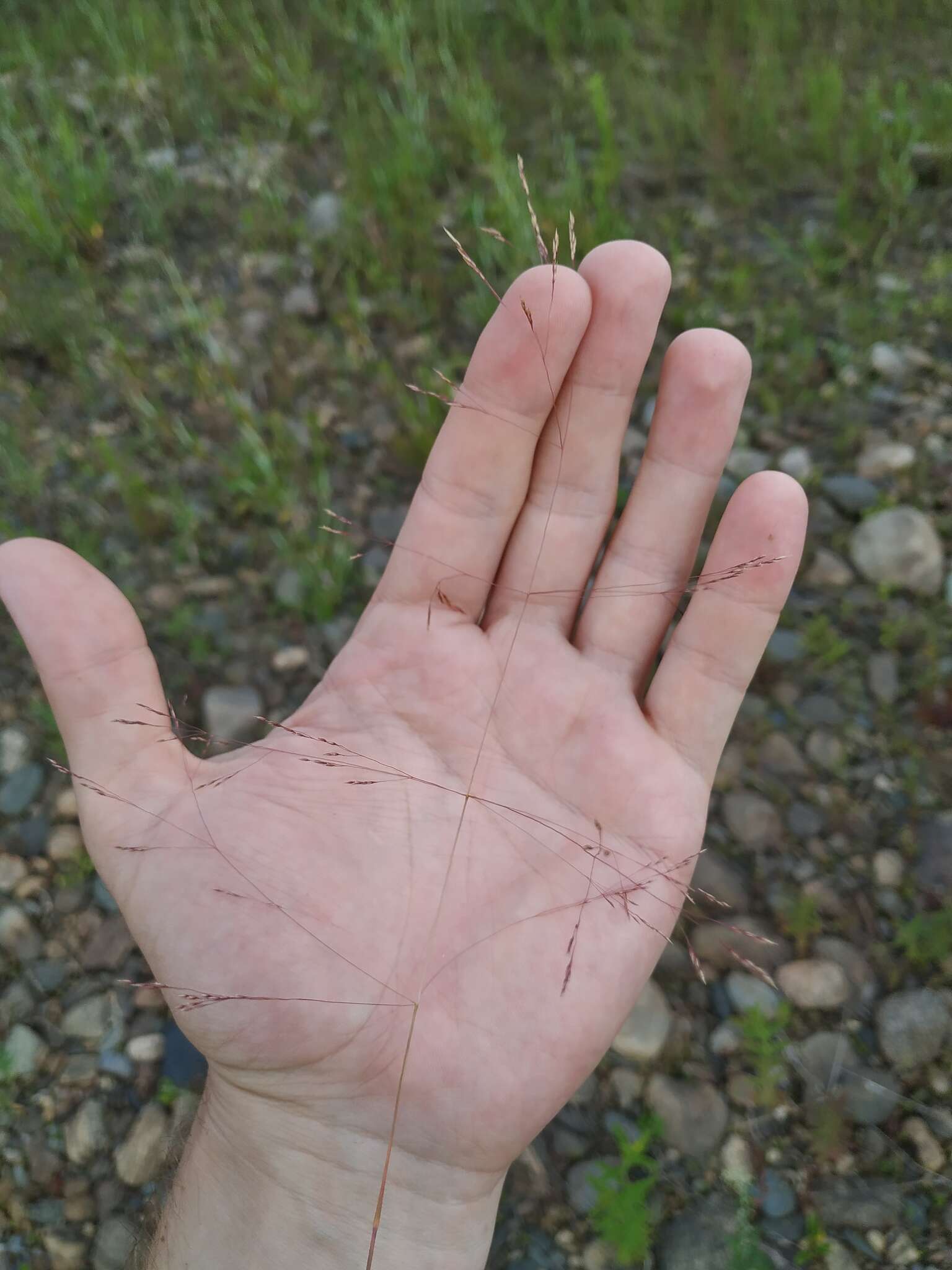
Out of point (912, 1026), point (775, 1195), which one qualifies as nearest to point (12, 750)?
point (775, 1195)

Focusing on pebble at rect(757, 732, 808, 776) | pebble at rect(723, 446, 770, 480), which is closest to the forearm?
pebble at rect(757, 732, 808, 776)

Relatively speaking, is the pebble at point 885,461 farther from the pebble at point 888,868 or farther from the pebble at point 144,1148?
the pebble at point 144,1148

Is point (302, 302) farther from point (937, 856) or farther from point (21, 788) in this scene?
point (937, 856)

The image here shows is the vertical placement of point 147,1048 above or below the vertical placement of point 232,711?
below

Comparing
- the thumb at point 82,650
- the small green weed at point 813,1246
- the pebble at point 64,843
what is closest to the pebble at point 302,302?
the thumb at point 82,650

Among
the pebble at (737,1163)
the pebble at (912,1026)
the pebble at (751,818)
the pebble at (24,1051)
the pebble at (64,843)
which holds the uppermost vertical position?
the pebble at (64,843)

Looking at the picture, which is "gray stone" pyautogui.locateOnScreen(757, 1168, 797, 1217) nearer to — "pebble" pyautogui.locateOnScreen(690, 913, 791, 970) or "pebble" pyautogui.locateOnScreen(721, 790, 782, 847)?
"pebble" pyautogui.locateOnScreen(690, 913, 791, 970)
